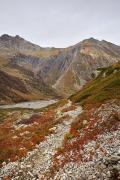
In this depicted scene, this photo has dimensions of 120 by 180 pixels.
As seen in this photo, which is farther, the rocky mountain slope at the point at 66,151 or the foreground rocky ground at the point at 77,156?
the rocky mountain slope at the point at 66,151

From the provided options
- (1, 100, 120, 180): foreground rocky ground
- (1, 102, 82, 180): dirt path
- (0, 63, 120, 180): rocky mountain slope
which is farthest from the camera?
(1, 102, 82, 180): dirt path

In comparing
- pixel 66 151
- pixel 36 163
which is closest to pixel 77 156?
pixel 66 151

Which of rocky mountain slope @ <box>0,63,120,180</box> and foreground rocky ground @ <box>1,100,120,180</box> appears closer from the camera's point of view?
foreground rocky ground @ <box>1,100,120,180</box>

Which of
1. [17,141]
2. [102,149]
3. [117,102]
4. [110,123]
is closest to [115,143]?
[102,149]

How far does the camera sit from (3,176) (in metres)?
28.6

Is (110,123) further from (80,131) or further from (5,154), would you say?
(5,154)

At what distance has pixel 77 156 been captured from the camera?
2908cm

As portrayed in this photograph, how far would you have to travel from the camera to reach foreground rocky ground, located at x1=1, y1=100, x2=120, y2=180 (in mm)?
23370

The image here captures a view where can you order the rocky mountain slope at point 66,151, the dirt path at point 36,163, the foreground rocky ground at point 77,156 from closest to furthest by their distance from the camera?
the foreground rocky ground at point 77,156
the rocky mountain slope at point 66,151
the dirt path at point 36,163

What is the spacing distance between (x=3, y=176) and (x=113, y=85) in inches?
1883

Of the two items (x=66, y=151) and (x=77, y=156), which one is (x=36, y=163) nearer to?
(x=66, y=151)

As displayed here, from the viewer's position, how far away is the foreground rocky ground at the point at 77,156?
76.7 feet

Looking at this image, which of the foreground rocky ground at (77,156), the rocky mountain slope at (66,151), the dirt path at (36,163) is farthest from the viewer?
the dirt path at (36,163)

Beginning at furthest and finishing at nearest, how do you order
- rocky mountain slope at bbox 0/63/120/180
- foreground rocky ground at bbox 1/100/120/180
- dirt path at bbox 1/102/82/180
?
dirt path at bbox 1/102/82/180
rocky mountain slope at bbox 0/63/120/180
foreground rocky ground at bbox 1/100/120/180
